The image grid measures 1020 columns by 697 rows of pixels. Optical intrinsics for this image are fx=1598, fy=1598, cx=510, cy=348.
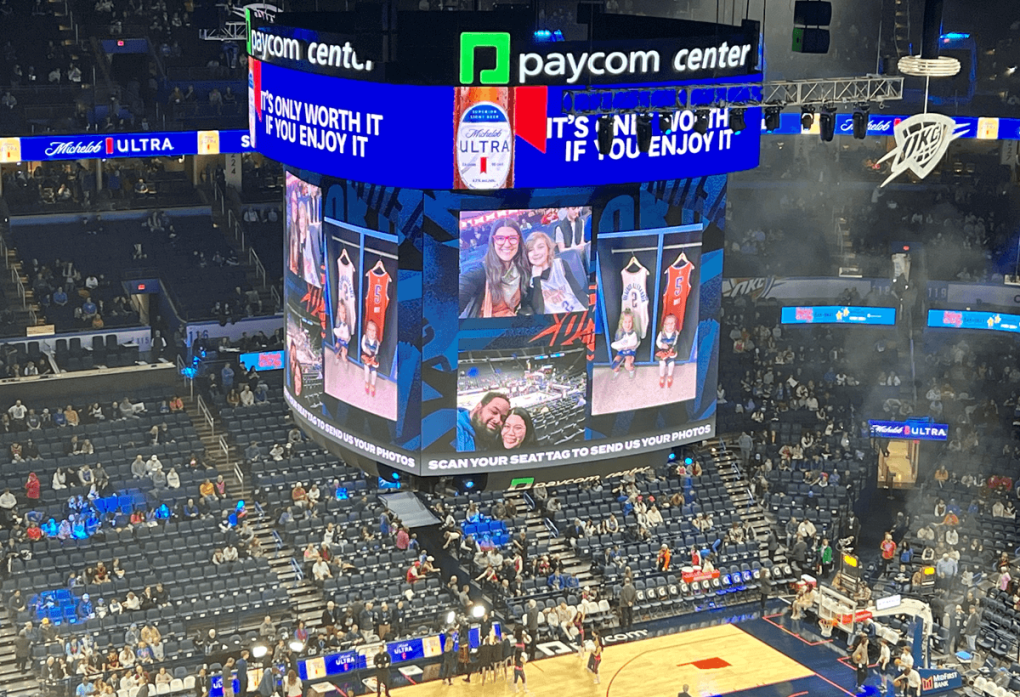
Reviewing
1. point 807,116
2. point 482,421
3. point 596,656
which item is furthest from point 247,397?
point 807,116

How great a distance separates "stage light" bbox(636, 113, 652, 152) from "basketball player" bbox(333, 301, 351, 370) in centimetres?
507

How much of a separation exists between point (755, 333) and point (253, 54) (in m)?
26.2

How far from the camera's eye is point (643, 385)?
23797 millimetres

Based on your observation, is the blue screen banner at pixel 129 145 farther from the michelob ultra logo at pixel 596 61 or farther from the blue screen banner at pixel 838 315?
the michelob ultra logo at pixel 596 61

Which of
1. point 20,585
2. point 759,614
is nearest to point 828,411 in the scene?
point 759,614

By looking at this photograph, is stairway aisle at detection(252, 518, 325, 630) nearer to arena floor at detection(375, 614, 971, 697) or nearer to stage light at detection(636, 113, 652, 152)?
arena floor at detection(375, 614, 971, 697)

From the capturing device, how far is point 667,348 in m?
23.8

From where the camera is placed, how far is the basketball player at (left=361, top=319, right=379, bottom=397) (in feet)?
76.3

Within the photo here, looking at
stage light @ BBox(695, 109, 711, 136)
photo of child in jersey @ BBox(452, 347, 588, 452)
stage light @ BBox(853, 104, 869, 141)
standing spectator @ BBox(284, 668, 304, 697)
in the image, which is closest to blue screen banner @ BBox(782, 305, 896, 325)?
standing spectator @ BBox(284, 668, 304, 697)

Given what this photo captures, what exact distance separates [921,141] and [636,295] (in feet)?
16.4

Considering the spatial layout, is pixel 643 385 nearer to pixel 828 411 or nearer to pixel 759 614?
pixel 759 614

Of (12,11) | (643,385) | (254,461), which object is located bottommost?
(254,461)

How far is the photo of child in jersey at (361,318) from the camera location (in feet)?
75.0

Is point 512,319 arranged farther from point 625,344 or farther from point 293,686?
point 293,686
